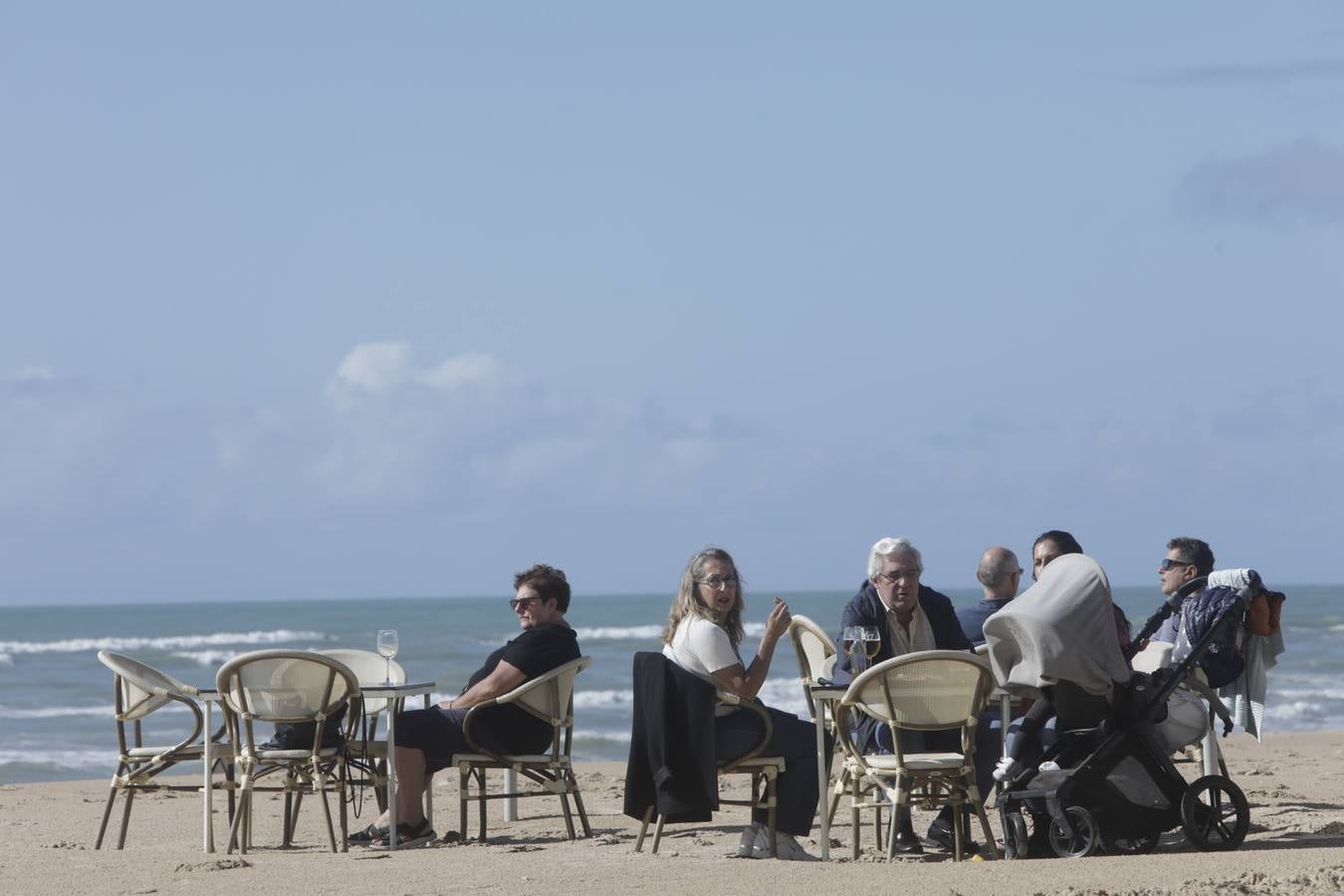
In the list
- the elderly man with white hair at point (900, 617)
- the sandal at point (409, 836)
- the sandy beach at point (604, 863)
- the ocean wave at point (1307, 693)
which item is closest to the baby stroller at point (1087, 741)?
the sandy beach at point (604, 863)

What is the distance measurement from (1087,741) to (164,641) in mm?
41938

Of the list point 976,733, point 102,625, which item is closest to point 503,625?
point 102,625

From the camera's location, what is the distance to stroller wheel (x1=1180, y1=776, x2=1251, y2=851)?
222 inches

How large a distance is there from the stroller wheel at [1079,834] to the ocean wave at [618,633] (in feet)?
118

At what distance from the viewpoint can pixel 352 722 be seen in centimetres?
703

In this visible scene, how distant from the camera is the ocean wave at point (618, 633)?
143ft

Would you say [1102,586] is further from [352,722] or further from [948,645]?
[352,722]

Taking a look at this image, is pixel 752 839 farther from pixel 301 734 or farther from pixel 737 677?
pixel 301 734

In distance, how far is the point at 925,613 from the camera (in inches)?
255

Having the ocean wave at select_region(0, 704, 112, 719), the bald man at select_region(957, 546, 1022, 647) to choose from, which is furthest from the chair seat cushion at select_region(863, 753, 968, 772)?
the ocean wave at select_region(0, 704, 112, 719)

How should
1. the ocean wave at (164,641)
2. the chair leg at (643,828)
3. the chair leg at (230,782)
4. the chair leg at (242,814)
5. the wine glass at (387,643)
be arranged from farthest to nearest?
the ocean wave at (164,641) → the wine glass at (387,643) → the chair leg at (230,782) → the chair leg at (242,814) → the chair leg at (643,828)

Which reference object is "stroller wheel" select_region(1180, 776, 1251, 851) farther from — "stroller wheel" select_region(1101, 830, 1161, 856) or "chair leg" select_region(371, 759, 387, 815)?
"chair leg" select_region(371, 759, 387, 815)

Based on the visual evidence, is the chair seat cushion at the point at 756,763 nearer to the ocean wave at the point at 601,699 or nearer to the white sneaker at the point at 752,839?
the white sneaker at the point at 752,839

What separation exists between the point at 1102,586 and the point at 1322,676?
824 inches
